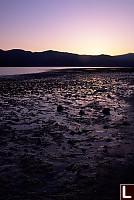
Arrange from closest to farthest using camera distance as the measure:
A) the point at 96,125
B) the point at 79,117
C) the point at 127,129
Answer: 1. the point at 127,129
2. the point at 96,125
3. the point at 79,117

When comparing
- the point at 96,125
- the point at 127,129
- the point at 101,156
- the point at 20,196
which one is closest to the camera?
the point at 20,196

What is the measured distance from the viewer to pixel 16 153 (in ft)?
23.4

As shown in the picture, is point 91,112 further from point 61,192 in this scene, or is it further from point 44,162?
point 61,192

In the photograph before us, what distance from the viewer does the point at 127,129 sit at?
9680mm

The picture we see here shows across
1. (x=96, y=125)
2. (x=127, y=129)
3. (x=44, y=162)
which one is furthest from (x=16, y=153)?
(x=127, y=129)

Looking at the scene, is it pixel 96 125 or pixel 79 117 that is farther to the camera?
pixel 79 117

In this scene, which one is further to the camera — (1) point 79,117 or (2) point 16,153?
(1) point 79,117

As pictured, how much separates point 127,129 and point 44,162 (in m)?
5.24

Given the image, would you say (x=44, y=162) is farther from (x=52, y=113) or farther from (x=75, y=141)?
(x=52, y=113)

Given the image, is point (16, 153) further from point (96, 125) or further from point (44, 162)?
point (96, 125)

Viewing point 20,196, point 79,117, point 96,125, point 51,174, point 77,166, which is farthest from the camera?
point 79,117

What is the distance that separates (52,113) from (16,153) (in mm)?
6526

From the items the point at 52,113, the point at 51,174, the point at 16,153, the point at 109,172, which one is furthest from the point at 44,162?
the point at 52,113

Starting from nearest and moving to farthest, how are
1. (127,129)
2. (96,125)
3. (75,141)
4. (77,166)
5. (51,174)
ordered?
(51,174)
(77,166)
(75,141)
(127,129)
(96,125)
